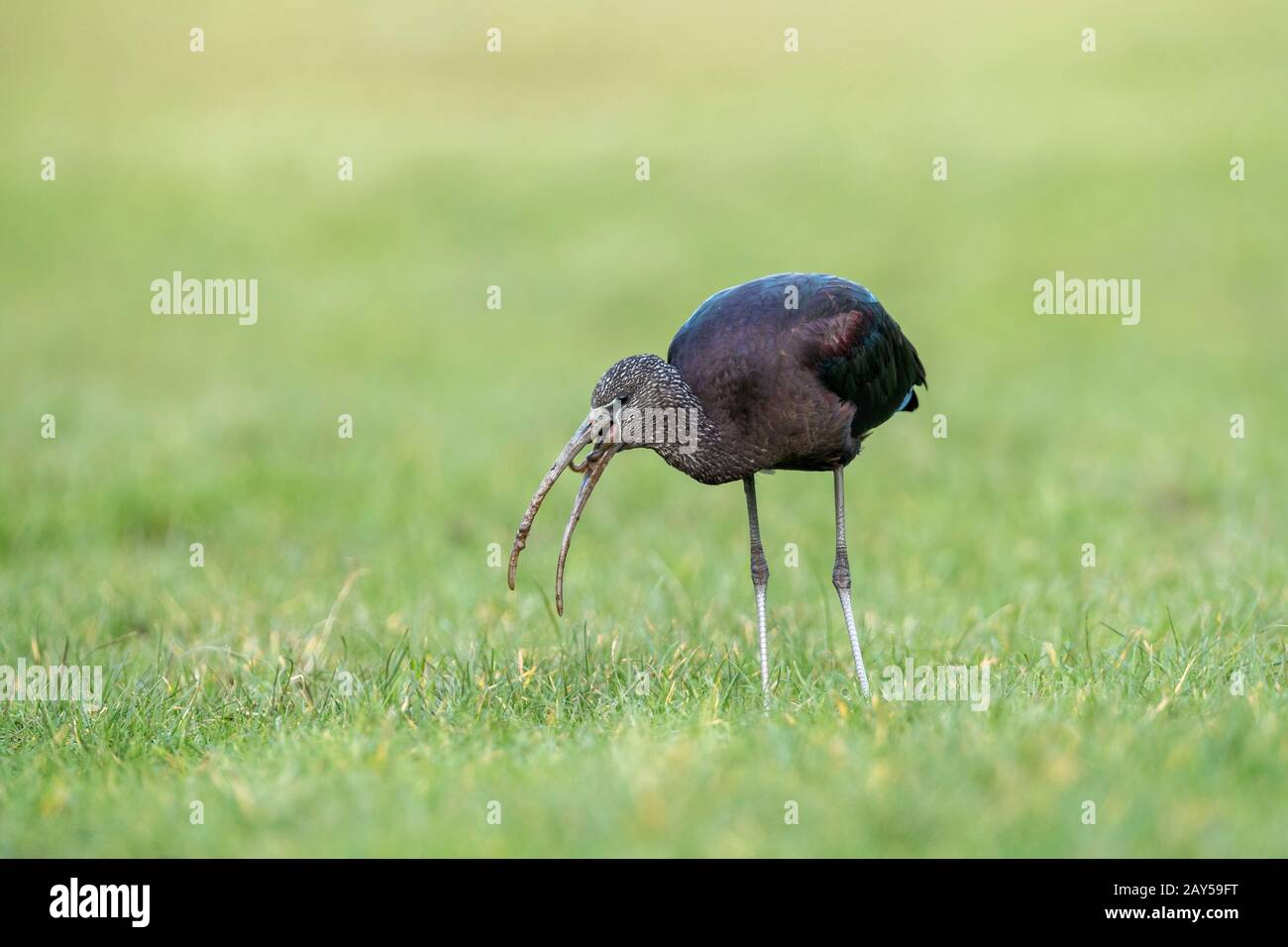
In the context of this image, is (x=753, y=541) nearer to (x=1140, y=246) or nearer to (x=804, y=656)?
(x=804, y=656)

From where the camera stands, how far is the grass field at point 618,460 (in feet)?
14.5

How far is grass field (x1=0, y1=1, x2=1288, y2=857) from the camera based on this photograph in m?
4.43

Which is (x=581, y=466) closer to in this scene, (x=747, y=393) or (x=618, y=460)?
(x=747, y=393)

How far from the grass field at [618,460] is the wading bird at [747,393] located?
0.81 m

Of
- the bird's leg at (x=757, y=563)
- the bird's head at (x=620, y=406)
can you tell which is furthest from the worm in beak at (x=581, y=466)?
the bird's leg at (x=757, y=563)

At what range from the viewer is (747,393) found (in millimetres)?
5727

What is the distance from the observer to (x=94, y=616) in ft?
24.0

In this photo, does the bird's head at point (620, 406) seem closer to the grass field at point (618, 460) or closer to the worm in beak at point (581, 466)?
the worm in beak at point (581, 466)

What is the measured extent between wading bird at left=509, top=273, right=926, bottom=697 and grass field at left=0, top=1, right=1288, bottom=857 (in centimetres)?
81

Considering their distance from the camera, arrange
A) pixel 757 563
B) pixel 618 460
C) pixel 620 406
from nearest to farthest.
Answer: pixel 620 406, pixel 757 563, pixel 618 460

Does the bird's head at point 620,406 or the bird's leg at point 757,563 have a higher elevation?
the bird's head at point 620,406

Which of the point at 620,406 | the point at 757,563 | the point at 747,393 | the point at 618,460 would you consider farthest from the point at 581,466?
the point at 618,460

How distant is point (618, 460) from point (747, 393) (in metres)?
5.65

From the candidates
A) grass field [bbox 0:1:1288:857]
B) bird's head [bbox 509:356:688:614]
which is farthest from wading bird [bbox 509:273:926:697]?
grass field [bbox 0:1:1288:857]
